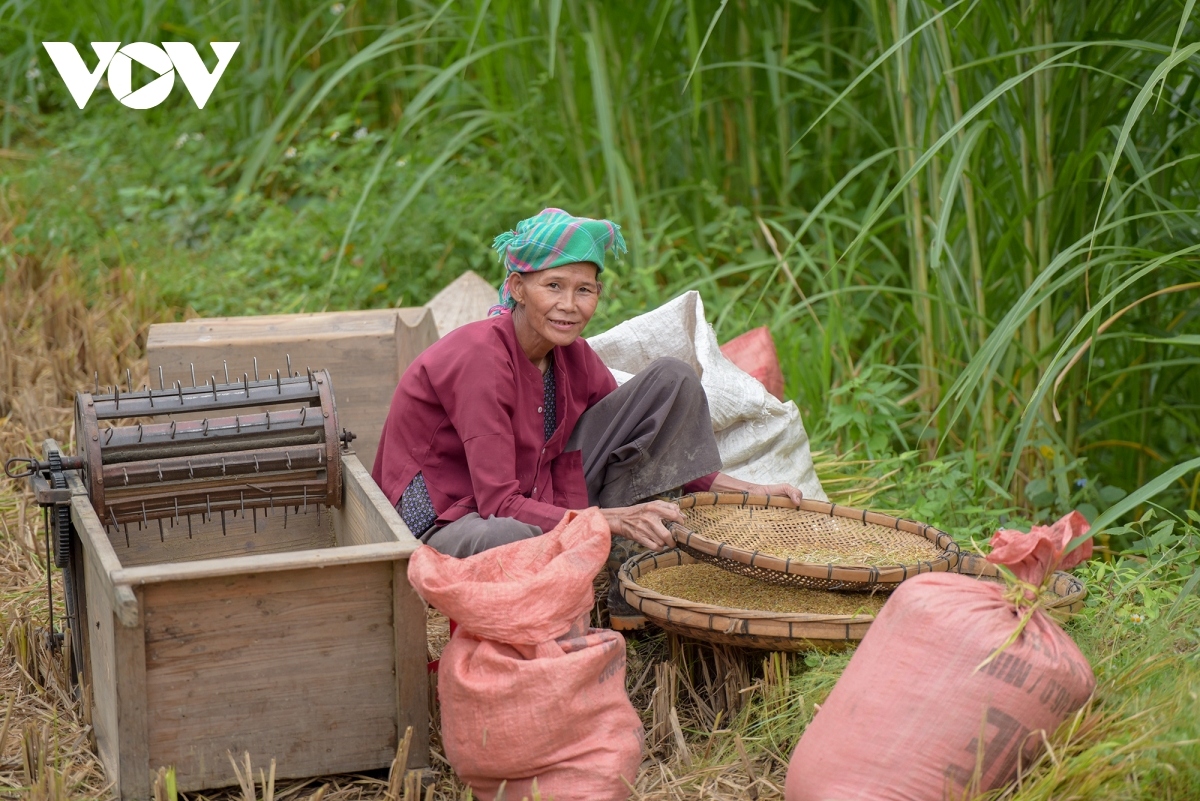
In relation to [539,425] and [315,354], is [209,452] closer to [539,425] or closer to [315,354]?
[539,425]

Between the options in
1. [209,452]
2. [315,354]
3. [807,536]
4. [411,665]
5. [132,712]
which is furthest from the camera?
[315,354]

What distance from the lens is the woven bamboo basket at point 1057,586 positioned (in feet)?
7.64

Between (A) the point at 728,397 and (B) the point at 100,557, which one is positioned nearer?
(B) the point at 100,557

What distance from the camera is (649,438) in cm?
278

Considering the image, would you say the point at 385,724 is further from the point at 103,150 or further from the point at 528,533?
the point at 103,150

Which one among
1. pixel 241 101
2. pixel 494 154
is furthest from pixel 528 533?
pixel 241 101

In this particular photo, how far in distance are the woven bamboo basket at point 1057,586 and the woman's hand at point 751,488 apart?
38cm

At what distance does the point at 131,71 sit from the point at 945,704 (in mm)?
5696

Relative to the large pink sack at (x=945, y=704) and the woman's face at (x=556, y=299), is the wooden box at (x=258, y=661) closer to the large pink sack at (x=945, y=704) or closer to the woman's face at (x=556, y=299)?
the woman's face at (x=556, y=299)

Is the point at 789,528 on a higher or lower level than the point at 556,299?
lower

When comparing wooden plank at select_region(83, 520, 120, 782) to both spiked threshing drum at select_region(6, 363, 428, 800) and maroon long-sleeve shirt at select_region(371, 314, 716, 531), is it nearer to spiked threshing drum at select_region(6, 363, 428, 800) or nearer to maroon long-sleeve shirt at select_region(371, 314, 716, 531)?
spiked threshing drum at select_region(6, 363, 428, 800)

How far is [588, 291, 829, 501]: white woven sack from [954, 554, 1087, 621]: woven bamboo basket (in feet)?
2.31

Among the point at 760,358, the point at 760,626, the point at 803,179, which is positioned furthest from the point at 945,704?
the point at 803,179

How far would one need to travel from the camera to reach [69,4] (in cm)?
658
